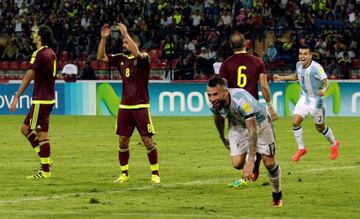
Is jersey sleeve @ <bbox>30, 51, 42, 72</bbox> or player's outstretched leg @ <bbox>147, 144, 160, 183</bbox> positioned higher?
jersey sleeve @ <bbox>30, 51, 42, 72</bbox>

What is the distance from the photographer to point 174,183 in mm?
17016

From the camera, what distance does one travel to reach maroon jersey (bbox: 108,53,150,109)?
17.0 meters

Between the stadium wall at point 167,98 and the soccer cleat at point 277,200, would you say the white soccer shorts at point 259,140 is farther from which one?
the stadium wall at point 167,98

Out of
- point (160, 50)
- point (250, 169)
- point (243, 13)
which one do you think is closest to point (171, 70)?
point (160, 50)

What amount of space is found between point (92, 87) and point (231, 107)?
24.2 meters

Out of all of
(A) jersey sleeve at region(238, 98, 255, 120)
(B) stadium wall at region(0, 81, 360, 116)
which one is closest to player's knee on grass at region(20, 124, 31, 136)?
(A) jersey sleeve at region(238, 98, 255, 120)

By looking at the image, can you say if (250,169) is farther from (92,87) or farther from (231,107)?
(92,87)

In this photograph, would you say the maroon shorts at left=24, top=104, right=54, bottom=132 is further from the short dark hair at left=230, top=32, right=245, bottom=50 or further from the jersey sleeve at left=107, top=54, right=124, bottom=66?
the short dark hair at left=230, top=32, right=245, bottom=50

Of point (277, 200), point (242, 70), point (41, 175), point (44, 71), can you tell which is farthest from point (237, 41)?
point (41, 175)

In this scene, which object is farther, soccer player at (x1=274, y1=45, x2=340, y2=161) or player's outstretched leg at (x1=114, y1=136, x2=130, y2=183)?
soccer player at (x1=274, y1=45, x2=340, y2=161)

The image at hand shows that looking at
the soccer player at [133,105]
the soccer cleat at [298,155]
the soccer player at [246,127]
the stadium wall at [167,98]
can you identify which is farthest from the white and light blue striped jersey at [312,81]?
the stadium wall at [167,98]

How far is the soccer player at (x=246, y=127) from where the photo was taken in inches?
494

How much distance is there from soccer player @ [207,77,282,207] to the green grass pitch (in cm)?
58

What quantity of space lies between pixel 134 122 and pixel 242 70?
1.88 meters
